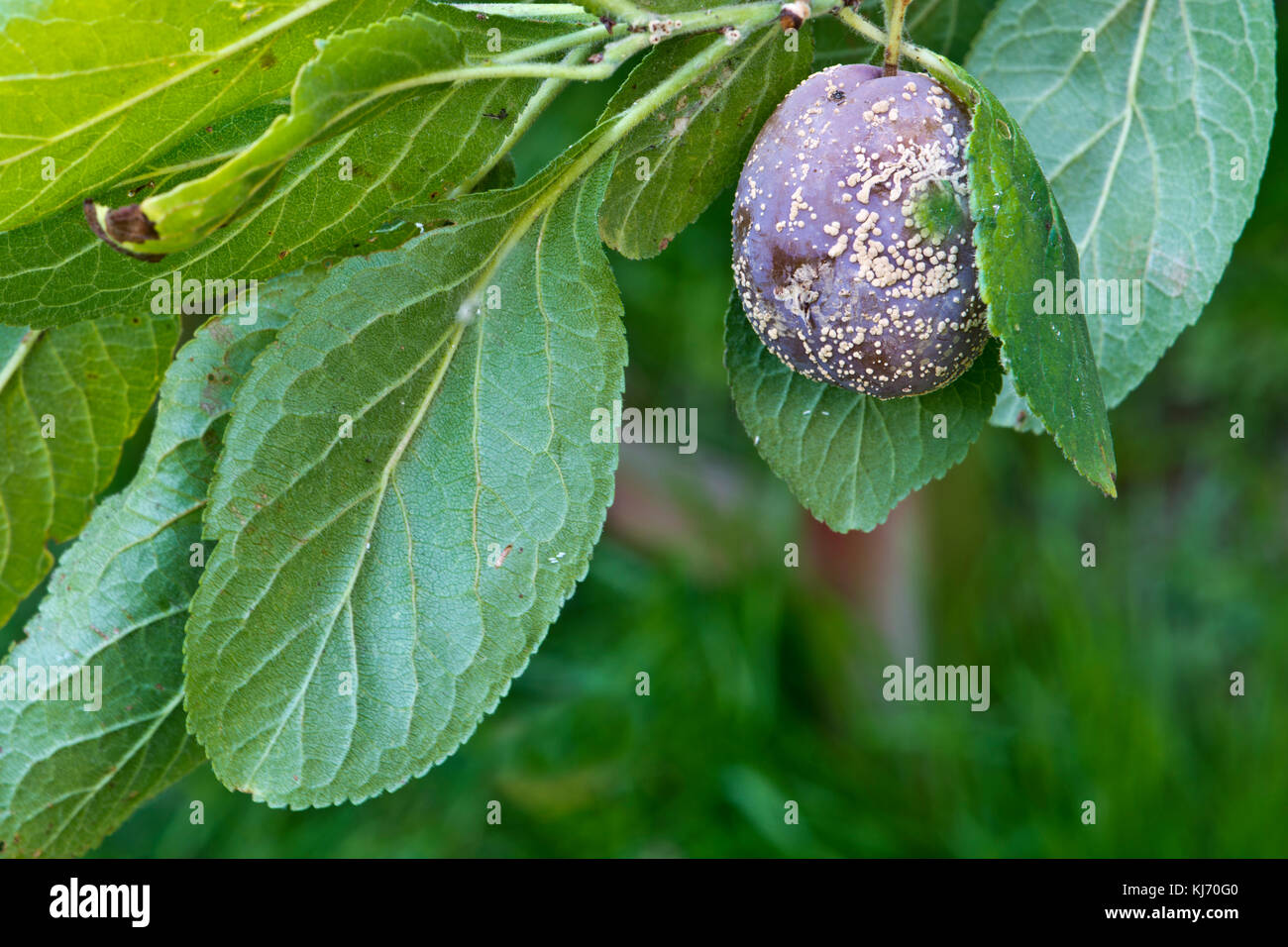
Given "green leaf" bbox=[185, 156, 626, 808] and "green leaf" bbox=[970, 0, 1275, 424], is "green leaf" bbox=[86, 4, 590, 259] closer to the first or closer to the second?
"green leaf" bbox=[185, 156, 626, 808]

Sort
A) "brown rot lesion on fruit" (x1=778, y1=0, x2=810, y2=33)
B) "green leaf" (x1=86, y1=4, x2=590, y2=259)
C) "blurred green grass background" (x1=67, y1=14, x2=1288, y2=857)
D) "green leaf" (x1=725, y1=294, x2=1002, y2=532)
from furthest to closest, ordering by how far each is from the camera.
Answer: "blurred green grass background" (x1=67, y1=14, x2=1288, y2=857) < "green leaf" (x1=725, y1=294, x2=1002, y2=532) < "brown rot lesion on fruit" (x1=778, y1=0, x2=810, y2=33) < "green leaf" (x1=86, y1=4, x2=590, y2=259)

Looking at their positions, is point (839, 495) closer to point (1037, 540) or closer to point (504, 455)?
point (504, 455)

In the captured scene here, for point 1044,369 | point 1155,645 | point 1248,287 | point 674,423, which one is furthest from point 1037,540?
point 1044,369

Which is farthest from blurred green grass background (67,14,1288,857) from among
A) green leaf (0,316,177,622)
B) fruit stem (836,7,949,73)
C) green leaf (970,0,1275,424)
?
fruit stem (836,7,949,73)

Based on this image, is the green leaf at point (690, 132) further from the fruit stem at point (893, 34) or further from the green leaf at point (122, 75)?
the green leaf at point (122, 75)

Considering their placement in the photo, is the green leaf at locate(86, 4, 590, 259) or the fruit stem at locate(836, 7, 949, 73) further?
the fruit stem at locate(836, 7, 949, 73)

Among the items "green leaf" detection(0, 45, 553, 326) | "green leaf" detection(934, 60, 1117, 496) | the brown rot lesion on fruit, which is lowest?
"green leaf" detection(934, 60, 1117, 496)
